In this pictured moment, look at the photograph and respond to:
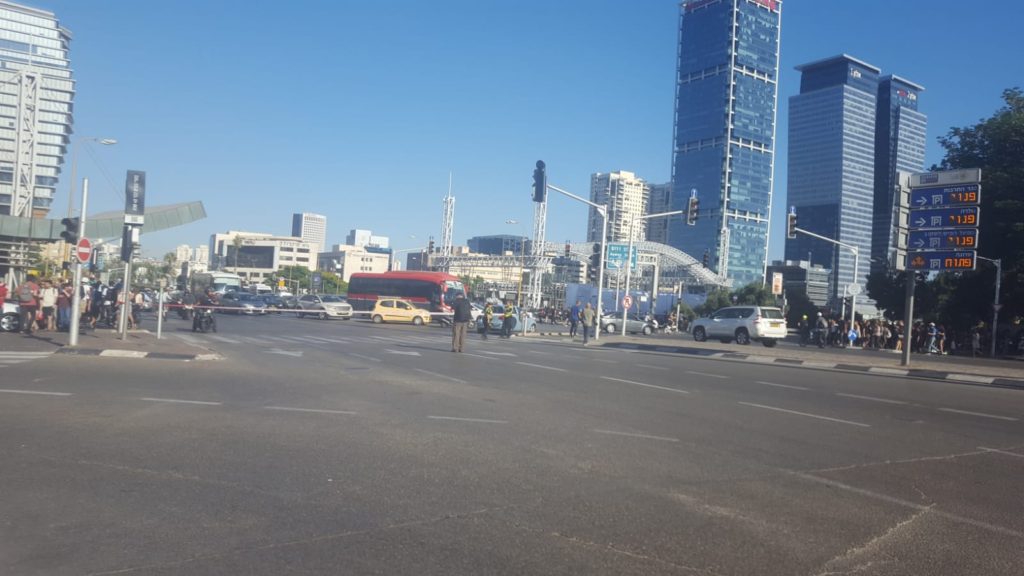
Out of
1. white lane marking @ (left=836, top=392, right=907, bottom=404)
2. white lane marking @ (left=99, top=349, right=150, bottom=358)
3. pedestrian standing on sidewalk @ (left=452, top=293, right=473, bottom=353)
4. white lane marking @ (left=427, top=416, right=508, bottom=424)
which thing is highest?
pedestrian standing on sidewalk @ (left=452, top=293, right=473, bottom=353)

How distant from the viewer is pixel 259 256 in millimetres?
117938

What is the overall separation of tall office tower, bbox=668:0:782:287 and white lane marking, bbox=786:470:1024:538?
17664 cm

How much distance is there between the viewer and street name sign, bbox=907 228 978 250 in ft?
81.6

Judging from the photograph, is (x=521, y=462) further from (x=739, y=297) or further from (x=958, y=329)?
(x=739, y=297)

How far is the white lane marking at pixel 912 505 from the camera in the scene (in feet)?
20.2

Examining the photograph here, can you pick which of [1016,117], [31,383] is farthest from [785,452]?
[1016,117]

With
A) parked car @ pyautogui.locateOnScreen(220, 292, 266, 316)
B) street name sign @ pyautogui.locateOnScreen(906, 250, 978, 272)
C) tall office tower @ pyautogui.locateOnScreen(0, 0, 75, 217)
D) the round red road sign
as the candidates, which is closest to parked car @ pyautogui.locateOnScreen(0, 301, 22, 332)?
the round red road sign

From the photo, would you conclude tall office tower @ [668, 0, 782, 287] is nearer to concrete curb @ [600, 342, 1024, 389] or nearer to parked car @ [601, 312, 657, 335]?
parked car @ [601, 312, 657, 335]

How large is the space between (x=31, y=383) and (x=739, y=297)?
8298 centimetres

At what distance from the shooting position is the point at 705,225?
611 feet

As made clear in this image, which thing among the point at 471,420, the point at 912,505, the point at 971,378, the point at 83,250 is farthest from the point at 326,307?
the point at 912,505

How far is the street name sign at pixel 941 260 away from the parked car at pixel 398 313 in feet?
102

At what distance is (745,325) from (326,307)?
95.3ft

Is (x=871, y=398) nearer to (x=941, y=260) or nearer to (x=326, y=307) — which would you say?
(x=941, y=260)
